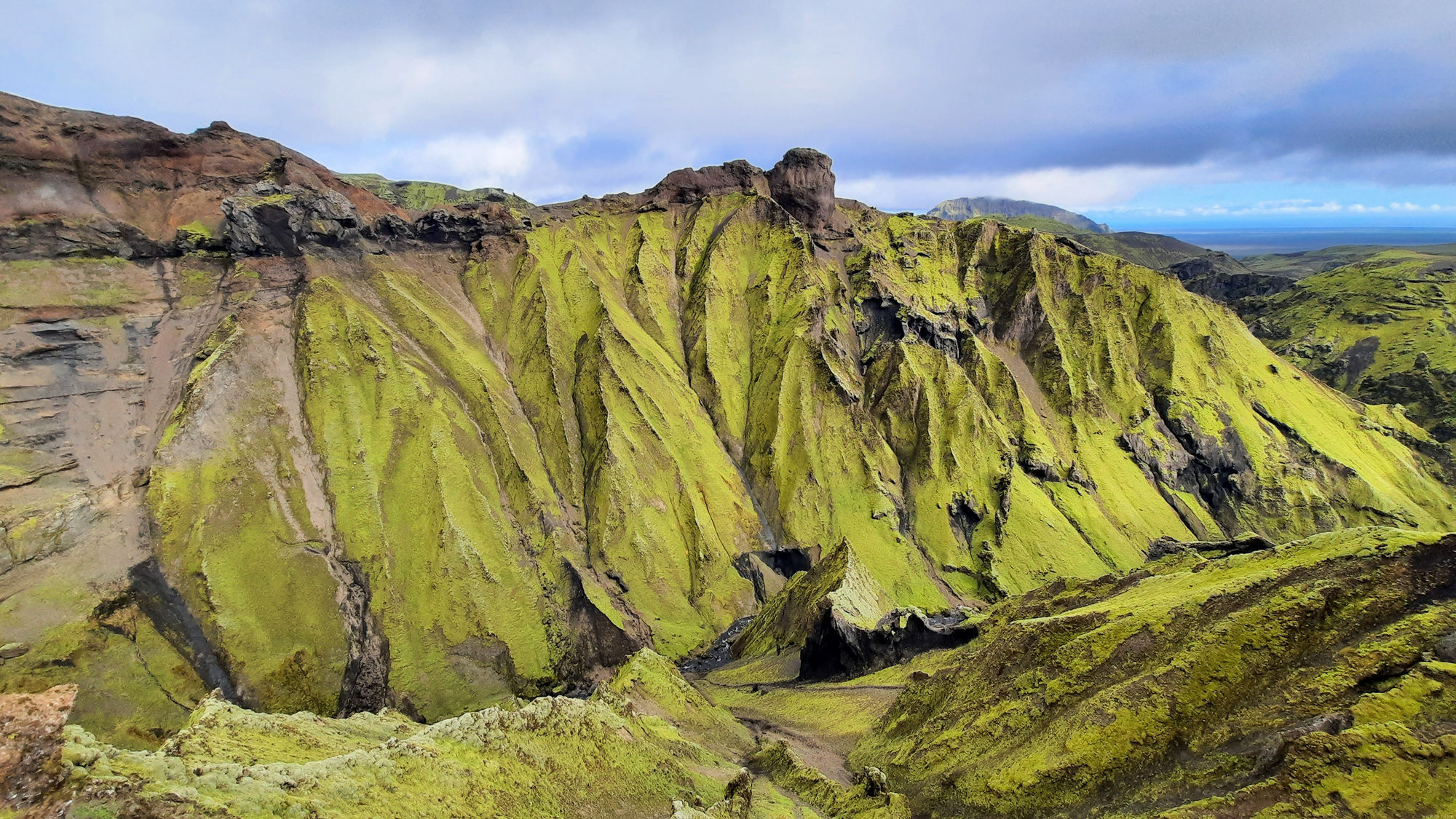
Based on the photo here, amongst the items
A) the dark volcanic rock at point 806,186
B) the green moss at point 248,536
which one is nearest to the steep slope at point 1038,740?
the green moss at point 248,536

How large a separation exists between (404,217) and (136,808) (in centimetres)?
11262

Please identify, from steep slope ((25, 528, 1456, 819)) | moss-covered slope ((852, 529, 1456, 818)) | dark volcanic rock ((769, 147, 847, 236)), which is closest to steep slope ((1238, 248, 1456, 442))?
dark volcanic rock ((769, 147, 847, 236))

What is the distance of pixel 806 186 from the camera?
5576 inches

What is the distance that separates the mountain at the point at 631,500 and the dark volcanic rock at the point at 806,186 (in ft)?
2.53

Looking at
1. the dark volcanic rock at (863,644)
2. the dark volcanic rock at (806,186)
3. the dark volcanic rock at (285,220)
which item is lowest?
the dark volcanic rock at (863,644)

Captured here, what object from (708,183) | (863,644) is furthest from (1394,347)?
(863,644)

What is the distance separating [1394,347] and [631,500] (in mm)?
222485

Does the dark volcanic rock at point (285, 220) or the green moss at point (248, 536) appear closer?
the green moss at point (248, 536)

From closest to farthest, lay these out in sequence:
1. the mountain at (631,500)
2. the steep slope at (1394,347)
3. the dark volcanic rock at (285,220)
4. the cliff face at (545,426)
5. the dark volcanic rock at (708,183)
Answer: the mountain at (631,500) < the cliff face at (545,426) < the dark volcanic rock at (285,220) < the dark volcanic rock at (708,183) < the steep slope at (1394,347)

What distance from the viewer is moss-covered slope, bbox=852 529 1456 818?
81.2 ft

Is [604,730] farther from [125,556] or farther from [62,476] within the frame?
[62,476]

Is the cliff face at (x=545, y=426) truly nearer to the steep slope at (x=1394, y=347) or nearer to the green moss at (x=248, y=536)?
the green moss at (x=248, y=536)

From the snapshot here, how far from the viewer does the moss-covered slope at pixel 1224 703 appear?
24750mm

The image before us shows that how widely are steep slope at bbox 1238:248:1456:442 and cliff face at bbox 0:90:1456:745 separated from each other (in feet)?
104
